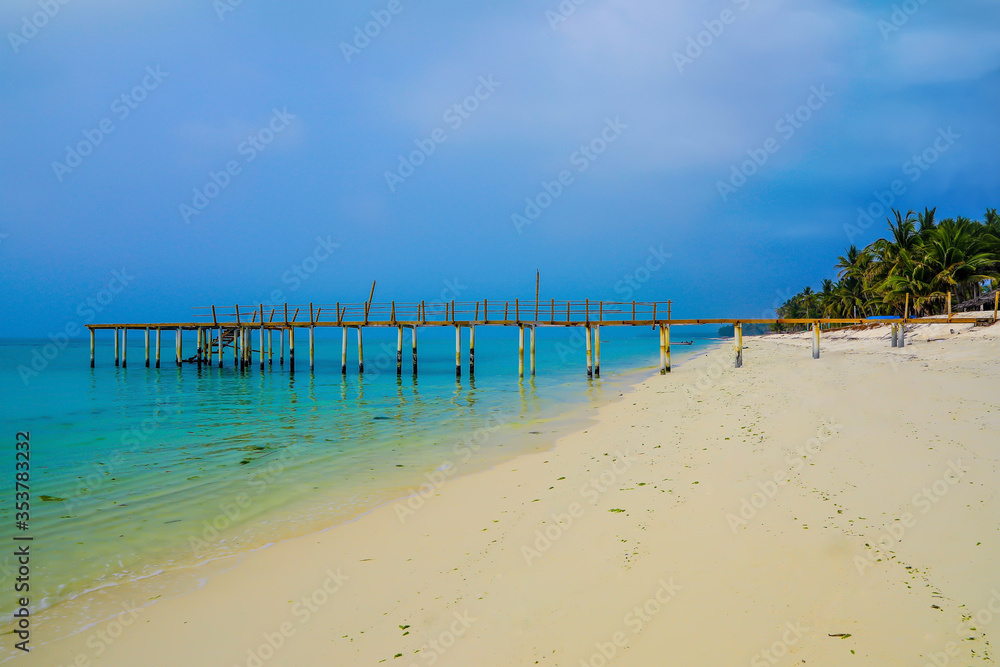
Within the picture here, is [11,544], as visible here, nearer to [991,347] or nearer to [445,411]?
[445,411]

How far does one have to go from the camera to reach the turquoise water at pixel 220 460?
671 centimetres

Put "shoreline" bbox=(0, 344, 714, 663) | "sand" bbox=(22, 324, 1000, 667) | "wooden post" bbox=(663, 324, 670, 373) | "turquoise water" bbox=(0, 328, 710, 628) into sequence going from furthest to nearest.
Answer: "wooden post" bbox=(663, 324, 670, 373), "turquoise water" bbox=(0, 328, 710, 628), "shoreline" bbox=(0, 344, 714, 663), "sand" bbox=(22, 324, 1000, 667)

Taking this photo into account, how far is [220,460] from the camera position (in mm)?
11414

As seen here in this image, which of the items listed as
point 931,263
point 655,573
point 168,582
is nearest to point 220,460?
point 168,582

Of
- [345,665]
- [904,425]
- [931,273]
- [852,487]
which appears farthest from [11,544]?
[931,273]

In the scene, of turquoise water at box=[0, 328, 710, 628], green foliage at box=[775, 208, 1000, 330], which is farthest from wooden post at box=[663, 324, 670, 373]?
green foliage at box=[775, 208, 1000, 330]

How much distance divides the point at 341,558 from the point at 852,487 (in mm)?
6185

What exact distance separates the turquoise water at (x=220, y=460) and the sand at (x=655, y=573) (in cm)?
133

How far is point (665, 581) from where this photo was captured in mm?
4426

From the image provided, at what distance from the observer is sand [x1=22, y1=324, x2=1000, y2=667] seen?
3.58 meters

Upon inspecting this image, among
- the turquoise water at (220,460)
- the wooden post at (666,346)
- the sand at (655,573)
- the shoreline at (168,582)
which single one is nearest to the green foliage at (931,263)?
the wooden post at (666,346)

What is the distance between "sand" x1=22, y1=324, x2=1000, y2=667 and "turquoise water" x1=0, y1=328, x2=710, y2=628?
1335 mm

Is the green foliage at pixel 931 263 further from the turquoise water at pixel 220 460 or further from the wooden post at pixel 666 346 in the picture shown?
the turquoise water at pixel 220 460

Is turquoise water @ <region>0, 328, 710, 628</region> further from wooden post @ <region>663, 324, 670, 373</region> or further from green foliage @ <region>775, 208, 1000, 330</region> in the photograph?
green foliage @ <region>775, 208, 1000, 330</region>
